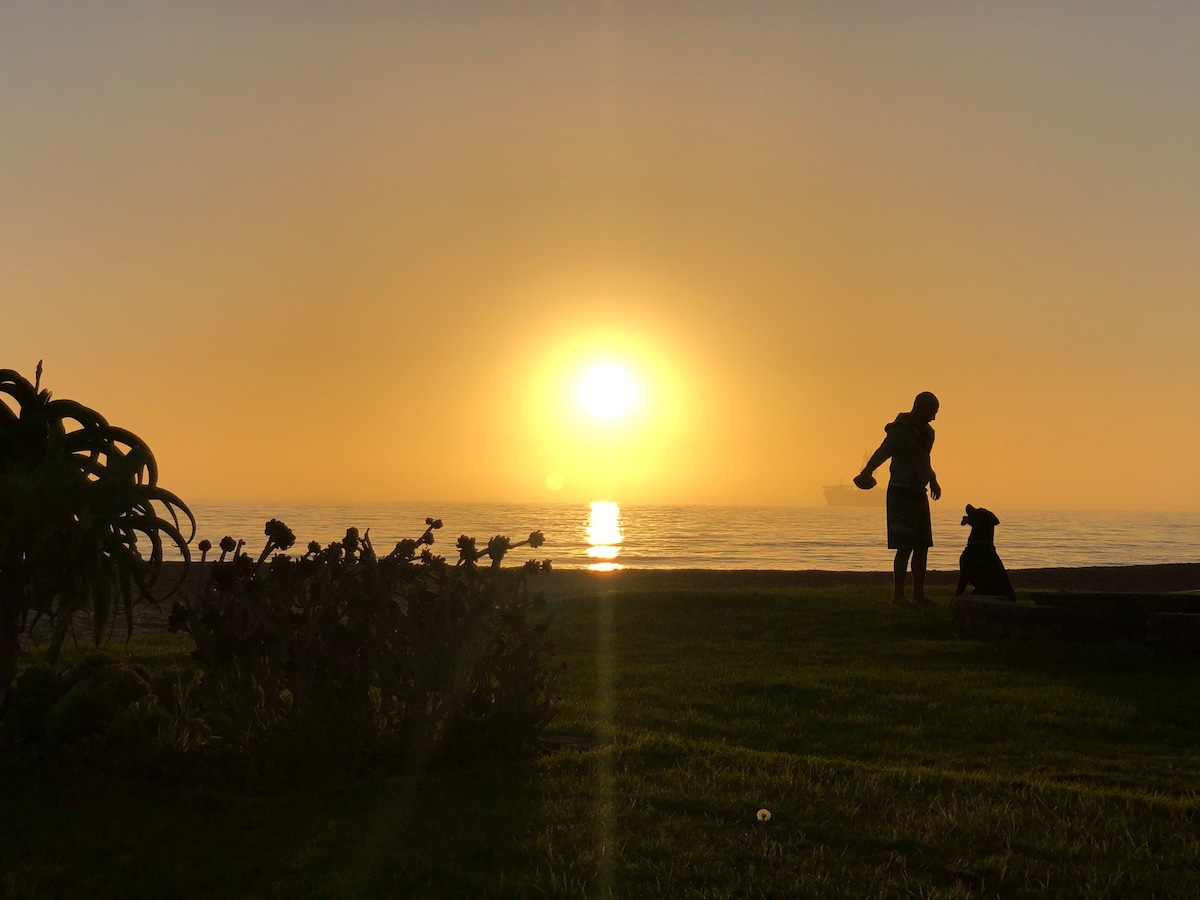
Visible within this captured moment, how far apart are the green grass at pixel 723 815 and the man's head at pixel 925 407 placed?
5206 millimetres

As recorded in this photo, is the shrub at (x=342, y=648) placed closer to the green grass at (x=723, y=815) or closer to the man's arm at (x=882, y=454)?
the green grass at (x=723, y=815)

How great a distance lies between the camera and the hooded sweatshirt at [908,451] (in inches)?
544

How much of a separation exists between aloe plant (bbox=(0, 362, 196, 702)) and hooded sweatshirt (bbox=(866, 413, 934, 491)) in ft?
30.4

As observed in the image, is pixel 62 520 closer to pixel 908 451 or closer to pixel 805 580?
pixel 908 451

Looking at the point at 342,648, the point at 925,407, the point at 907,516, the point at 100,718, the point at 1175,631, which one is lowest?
the point at 100,718

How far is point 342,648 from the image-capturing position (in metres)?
6.23

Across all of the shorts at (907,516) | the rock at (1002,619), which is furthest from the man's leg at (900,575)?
the rock at (1002,619)

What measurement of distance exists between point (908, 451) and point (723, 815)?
922 cm

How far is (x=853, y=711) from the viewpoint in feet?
29.2

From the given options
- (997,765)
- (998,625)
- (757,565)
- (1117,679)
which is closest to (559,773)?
(997,765)

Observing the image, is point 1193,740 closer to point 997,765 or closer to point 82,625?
point 997,765

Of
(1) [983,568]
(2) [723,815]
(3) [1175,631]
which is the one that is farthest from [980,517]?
(2) [723,815]

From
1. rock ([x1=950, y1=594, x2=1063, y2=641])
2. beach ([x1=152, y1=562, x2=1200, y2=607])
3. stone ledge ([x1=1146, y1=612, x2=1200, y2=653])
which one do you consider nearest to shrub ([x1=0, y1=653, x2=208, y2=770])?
rock ([x1=950, y1=594, x2=1063, y2=641])

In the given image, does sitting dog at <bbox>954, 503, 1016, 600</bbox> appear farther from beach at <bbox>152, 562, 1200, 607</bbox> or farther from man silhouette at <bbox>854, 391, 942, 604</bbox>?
beach at <bbox>152, 562, 1200, 607</bbox>
